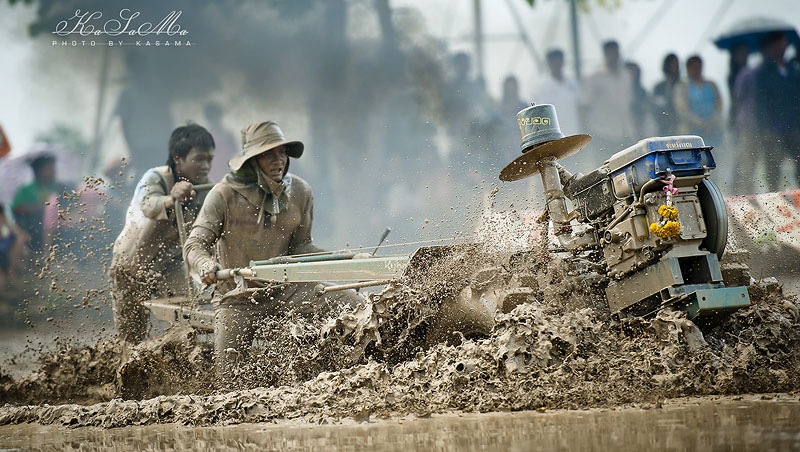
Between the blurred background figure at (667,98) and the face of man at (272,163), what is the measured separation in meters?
5.82

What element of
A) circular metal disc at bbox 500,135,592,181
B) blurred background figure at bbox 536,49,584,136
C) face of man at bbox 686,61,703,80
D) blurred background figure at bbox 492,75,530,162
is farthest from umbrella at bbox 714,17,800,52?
circular metal disc at bbox 500,135,592,181

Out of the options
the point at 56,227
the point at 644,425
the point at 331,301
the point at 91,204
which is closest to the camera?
the point at 644,425

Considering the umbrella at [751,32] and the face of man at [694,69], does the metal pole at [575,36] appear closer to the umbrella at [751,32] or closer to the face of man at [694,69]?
the face of man at [694,69]

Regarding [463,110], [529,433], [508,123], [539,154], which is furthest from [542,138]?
[463,110]

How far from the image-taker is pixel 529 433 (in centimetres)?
420

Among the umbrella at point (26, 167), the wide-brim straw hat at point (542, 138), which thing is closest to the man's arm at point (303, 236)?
the wide-brim straw hat at point (542, 138)

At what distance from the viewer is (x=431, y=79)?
12906 millimetres

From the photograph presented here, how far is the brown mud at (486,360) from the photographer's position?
189 inches

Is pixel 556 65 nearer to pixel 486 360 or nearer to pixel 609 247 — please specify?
pixel 609 247

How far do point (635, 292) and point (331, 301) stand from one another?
103 inches

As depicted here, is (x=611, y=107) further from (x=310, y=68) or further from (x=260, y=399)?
(x=260, y=399)

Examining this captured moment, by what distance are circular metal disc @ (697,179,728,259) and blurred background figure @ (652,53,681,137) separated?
6.49m

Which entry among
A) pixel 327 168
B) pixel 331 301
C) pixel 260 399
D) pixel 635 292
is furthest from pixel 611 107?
pixel 260 399

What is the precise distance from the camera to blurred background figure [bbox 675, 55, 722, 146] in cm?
1138
